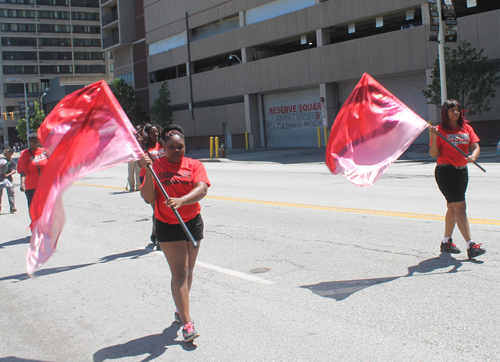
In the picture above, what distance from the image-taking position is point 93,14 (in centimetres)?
11338

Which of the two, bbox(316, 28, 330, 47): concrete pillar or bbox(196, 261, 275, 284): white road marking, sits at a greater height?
bbox(316, 28, 330, 47): concrete pillar

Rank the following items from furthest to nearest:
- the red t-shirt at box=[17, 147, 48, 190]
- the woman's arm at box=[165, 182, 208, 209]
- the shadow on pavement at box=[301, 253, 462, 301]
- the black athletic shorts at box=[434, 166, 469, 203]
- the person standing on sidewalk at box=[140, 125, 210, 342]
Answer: the red t-shirt at box=[17, 147, 48, 190] → the black athletic shorts at box=[434, 166, 469, 203] → the shadow on pavement at box=[301, 253, 462, 301] → the person standing on sidewalk at box=[140, 125, 210, 342] → the woman's arm at box=[165, 182, 208, 209]

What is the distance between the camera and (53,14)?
4360 inches

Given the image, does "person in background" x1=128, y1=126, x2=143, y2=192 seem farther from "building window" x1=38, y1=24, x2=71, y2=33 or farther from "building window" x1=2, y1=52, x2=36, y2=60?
"building window" x1=2, y1=52, x2=36, y2=60

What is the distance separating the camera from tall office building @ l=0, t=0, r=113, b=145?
109 m

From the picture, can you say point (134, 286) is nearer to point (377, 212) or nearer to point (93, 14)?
point (377, 212)

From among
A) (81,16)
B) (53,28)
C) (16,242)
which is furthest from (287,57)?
(53,28)

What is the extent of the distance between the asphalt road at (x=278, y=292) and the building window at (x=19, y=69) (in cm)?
11119

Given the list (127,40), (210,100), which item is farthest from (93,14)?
(210,100)

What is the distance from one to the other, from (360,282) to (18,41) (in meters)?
119

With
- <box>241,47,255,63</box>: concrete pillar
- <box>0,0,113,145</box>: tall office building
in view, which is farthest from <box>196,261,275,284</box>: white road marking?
<box>0,0,113,145</box>: tall office building

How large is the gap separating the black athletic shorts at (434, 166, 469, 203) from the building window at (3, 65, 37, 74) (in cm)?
11719

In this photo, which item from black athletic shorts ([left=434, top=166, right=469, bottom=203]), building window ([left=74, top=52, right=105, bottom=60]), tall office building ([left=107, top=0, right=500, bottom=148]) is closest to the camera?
black athletic shorts ([left=434, top=166, right=469, bottom=203])

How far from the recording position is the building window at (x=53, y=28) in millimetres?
110312
